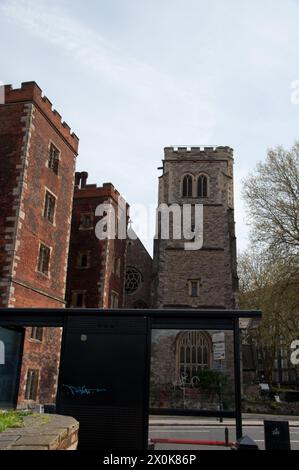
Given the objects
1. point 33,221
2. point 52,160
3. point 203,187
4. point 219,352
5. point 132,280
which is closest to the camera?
point 219,352

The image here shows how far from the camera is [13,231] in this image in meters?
19.3

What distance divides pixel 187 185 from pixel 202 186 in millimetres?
1242

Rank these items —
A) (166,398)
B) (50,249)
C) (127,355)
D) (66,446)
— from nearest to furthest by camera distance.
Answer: (66,446)
(127,355)
(166,398)
(50,249)

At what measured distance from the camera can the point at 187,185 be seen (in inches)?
1484

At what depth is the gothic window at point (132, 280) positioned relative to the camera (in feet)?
121

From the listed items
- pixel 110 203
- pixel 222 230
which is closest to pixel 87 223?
pixel 110 203

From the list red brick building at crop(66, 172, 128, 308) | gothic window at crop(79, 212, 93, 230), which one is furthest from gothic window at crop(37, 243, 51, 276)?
gothic window at crop(79, 212, 93, 230)

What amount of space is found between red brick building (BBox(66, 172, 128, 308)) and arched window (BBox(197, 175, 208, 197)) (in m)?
7.27

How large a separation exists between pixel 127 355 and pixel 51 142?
18.2 metres

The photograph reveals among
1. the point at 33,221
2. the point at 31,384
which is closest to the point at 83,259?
the point at 33,221

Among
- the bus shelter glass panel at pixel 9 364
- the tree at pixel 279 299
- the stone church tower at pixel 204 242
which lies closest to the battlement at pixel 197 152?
the stone church tower at pixel 204 242

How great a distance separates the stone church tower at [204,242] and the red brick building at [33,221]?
11.8 meters

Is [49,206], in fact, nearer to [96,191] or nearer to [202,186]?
[96,191]

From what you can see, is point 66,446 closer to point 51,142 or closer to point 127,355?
point 127,355
